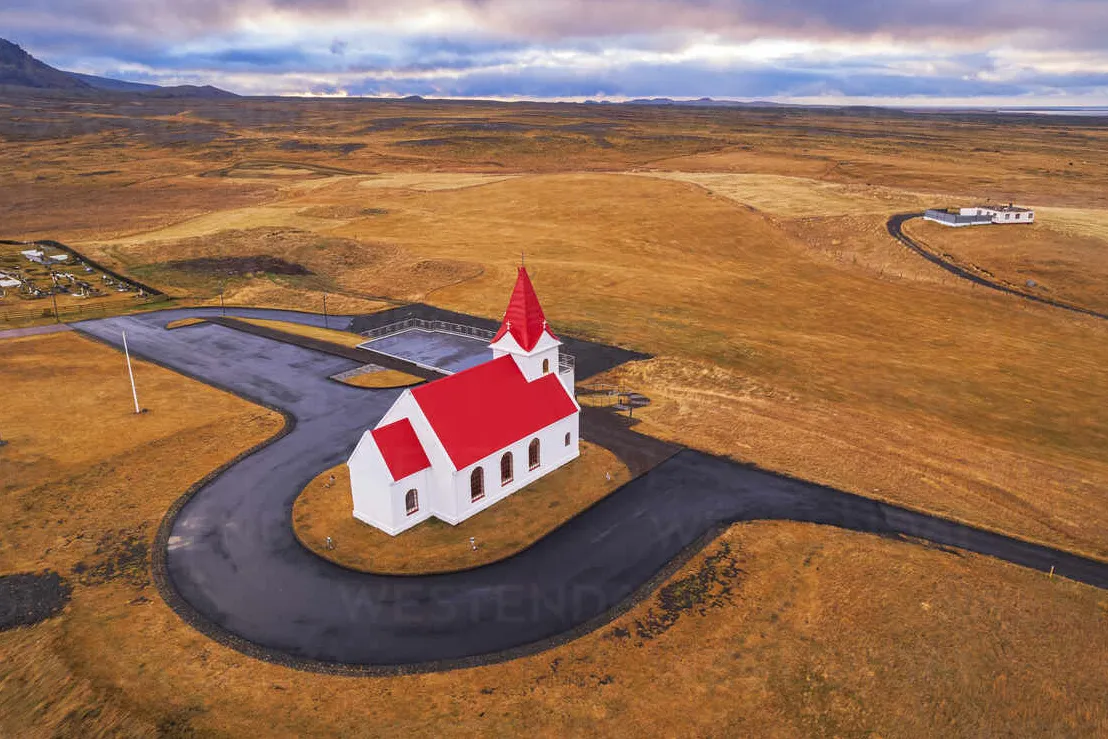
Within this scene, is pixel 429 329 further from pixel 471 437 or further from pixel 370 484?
pixel 370 484

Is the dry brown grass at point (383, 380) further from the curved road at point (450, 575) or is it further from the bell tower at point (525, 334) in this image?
the bell tower at point (525, 334)

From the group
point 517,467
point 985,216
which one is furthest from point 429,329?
point 985,216

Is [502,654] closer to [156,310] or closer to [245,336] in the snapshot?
[245,336]

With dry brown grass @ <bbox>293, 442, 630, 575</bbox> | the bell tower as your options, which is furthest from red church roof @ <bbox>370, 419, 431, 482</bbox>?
the bell tower

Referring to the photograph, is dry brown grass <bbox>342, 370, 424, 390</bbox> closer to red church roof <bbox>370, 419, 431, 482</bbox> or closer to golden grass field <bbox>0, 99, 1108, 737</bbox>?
golden grass field <bbox>0, 99, 1108, 737</bbox>

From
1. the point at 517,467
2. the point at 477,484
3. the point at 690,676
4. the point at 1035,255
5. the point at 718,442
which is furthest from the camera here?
the point at 1035,255

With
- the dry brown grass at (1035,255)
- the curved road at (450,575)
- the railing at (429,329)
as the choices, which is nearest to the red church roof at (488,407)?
the curved road at (450,575)
